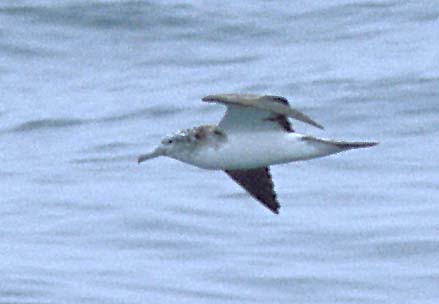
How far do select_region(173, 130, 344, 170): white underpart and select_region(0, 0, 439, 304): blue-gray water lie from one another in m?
2.42

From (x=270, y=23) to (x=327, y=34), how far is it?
1020 mm

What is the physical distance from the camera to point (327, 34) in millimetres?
25844

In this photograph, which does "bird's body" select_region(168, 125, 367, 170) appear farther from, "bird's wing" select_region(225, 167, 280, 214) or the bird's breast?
"bird's wing" select_region(225, 167, 280, 214)

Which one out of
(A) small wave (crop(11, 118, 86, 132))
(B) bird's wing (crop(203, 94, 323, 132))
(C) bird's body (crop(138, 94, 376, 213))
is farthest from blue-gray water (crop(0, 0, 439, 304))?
(B) bird's wing (crop(203, 94, 323, 132))

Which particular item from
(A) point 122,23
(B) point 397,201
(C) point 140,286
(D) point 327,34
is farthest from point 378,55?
(C) point 140,286

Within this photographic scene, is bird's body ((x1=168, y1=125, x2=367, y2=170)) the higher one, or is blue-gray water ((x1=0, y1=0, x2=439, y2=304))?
bird's body ((x1=168, y1=125, x2=367, y2=170))

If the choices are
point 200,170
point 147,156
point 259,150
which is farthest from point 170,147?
point 200,170

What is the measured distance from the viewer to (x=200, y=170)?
2066 centimetres

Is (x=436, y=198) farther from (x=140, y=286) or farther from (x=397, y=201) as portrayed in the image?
(x=140, y=286)

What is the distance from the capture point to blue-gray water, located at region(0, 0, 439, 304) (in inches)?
674

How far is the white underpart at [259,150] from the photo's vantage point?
45.5 feet

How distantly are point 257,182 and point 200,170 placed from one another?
574 cm

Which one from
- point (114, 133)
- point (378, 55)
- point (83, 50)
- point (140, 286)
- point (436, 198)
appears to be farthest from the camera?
point (83, 50)

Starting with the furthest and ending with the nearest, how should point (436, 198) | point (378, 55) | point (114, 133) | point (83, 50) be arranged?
point (83, 50) < point (378, 55) < point (114, 133) < point (436, 198)
